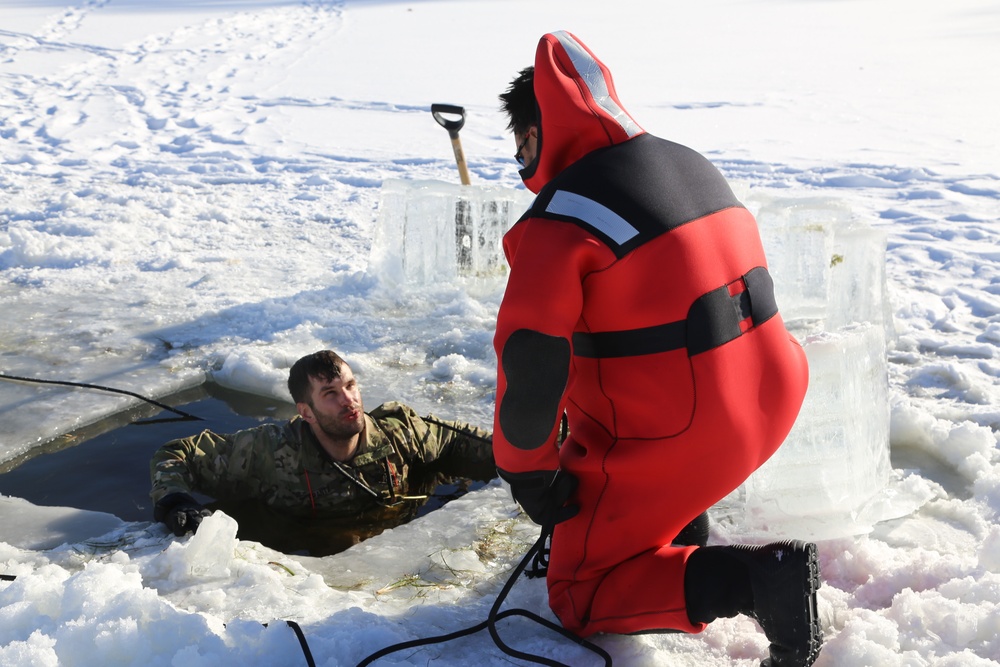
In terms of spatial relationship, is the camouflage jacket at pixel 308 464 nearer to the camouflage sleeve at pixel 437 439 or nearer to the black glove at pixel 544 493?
the camouflage sleeve at pixel 437 439

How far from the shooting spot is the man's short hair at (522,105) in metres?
2.44

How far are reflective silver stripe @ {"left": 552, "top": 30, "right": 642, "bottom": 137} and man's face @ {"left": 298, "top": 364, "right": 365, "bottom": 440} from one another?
1706mm

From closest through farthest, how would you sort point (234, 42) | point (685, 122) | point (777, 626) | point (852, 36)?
point (777, 626) → point (685, 122) → point (234, 42) → point (852, 36)

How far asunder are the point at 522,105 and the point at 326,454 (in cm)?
183

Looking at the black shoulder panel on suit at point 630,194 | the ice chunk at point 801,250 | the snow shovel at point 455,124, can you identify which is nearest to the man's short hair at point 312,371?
the black shoulder panel on suit at point 630,194

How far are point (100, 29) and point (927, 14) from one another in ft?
56.5

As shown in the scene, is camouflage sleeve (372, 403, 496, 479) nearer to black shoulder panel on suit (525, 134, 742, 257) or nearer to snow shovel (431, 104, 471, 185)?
black shoulder panel on suit (525, 134, 742, 257)

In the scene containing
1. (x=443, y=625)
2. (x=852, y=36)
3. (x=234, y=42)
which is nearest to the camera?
(x=443, y=625)

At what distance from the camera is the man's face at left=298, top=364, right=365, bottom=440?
362cm

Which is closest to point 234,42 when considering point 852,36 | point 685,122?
point 685,122

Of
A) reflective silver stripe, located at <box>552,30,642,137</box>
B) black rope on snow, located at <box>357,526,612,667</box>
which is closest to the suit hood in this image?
reflective silver stripe, located at <box>552,30,642,137</box>

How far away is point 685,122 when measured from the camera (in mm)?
11484

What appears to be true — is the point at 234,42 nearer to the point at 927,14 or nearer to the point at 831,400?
the point at 927,14

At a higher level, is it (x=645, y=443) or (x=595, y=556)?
(x=645, y=443)
